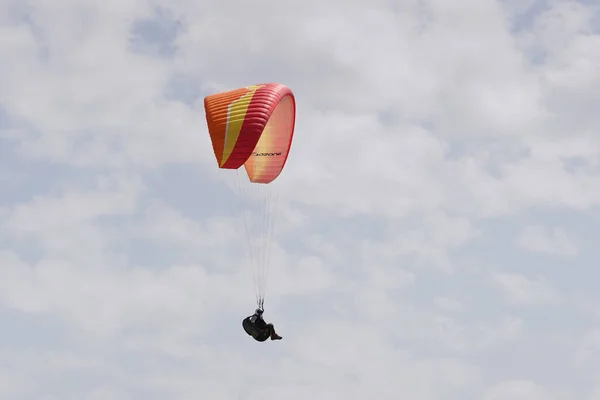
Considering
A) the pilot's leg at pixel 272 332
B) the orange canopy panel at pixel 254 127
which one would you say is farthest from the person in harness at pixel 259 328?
the orange canopy panel at pixel 254 127

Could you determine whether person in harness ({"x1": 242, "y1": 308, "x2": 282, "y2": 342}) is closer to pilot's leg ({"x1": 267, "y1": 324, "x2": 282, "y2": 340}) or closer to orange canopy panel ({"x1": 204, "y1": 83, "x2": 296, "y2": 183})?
pilot's leg ({"x1": 267, "y1": 324, "x2": 282, "y2": 340})

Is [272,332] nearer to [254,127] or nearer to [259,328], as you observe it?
[259,328]

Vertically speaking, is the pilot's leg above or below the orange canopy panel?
below

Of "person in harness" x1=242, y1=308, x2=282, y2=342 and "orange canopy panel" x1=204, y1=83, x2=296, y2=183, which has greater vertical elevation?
"orange canopy panel" x1=204, y1=83, x2=296, y2=183

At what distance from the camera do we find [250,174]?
5150cm

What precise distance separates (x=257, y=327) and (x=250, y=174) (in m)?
8.33

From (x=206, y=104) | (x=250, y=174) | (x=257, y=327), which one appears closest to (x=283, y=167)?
(x=250, y=174)

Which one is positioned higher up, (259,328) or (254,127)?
(254,127)

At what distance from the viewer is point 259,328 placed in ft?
152

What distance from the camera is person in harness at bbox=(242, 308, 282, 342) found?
46031 millimetres

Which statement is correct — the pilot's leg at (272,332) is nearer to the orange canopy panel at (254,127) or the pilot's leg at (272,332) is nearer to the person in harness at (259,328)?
the person in harness at (259,328)

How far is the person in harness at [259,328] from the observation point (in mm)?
46031

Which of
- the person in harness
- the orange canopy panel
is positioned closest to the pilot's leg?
the person in harness

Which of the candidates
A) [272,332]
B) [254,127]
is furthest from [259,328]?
[254,127]
